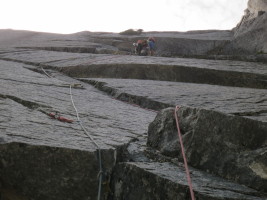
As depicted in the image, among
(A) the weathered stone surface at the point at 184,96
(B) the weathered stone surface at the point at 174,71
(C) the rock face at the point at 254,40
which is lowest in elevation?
(A) the weathered stone surface at the point at 184,96

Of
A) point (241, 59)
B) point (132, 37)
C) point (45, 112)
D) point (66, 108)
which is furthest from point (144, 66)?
point (132, 37)

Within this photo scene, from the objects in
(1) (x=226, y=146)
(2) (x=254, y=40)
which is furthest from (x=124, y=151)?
(2) (x=254, y=40)

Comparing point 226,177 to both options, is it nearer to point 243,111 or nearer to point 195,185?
point 195,185

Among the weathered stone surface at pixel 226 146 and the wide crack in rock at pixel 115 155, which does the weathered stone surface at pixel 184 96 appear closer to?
the wide crack in rock at pixel 115 155

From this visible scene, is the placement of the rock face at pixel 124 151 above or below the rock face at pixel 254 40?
below

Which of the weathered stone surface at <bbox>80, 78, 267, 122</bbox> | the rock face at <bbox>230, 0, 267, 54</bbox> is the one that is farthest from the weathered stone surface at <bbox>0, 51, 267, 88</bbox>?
the rock face at <bbox>230, 0, 267, 54</bbox>

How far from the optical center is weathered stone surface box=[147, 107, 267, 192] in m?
3.63

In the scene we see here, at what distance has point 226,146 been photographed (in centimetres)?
397

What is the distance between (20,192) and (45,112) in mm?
2446

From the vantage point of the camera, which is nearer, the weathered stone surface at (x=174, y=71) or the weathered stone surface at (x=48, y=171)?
the weathered stone surface at (x=48, y=171)

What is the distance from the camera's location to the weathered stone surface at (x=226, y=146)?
3.63 meters

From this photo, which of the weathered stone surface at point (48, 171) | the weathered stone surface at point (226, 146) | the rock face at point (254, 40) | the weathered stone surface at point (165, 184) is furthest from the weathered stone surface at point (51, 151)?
the rock face at point (254, 40)

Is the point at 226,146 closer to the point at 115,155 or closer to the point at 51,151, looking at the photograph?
the point at 115,155

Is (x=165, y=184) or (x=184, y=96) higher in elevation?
(x=184, y=96)
